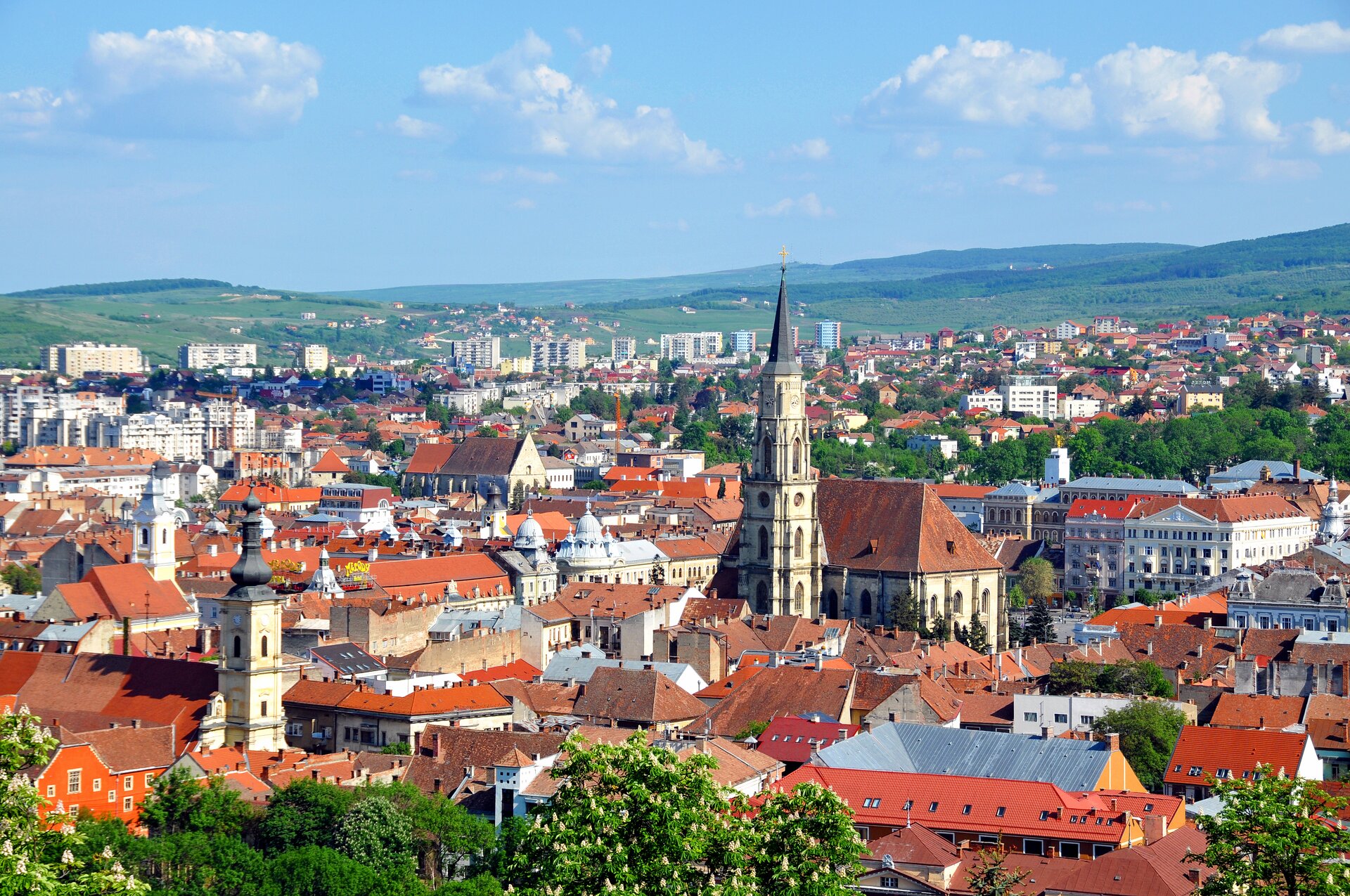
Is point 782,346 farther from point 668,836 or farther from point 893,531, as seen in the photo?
point 668,836

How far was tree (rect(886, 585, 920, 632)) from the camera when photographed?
82.9 metres

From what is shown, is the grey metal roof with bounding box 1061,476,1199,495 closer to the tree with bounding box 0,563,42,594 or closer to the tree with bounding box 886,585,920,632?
the tree with bounding box 886,585,920,632

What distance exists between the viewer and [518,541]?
321 feet

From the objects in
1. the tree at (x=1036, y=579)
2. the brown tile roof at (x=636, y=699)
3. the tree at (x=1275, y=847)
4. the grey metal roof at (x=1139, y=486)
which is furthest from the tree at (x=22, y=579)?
the tree at (x=1275, y=847)

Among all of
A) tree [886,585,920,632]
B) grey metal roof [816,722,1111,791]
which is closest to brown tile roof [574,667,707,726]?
grey metal roof [816,722,1111,791]

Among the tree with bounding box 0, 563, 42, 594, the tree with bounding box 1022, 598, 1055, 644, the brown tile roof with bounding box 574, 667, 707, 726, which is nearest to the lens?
the brown tile roof with bounding box 574, 667, 707, 726

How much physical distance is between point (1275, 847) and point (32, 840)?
1567 centimetres

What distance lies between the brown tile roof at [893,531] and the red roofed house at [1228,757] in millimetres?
30162

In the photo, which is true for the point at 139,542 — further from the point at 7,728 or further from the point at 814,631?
the point at 7,728

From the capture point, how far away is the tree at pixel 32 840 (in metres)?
25.7

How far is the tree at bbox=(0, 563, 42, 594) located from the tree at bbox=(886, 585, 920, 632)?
34122 mm

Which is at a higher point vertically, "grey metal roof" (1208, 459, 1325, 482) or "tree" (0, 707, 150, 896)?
"tree" (0, 707, 150, 896)

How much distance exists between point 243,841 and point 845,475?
11163 centimetres

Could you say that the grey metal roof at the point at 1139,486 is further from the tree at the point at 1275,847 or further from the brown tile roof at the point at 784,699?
the tree at the point at 1275,847
